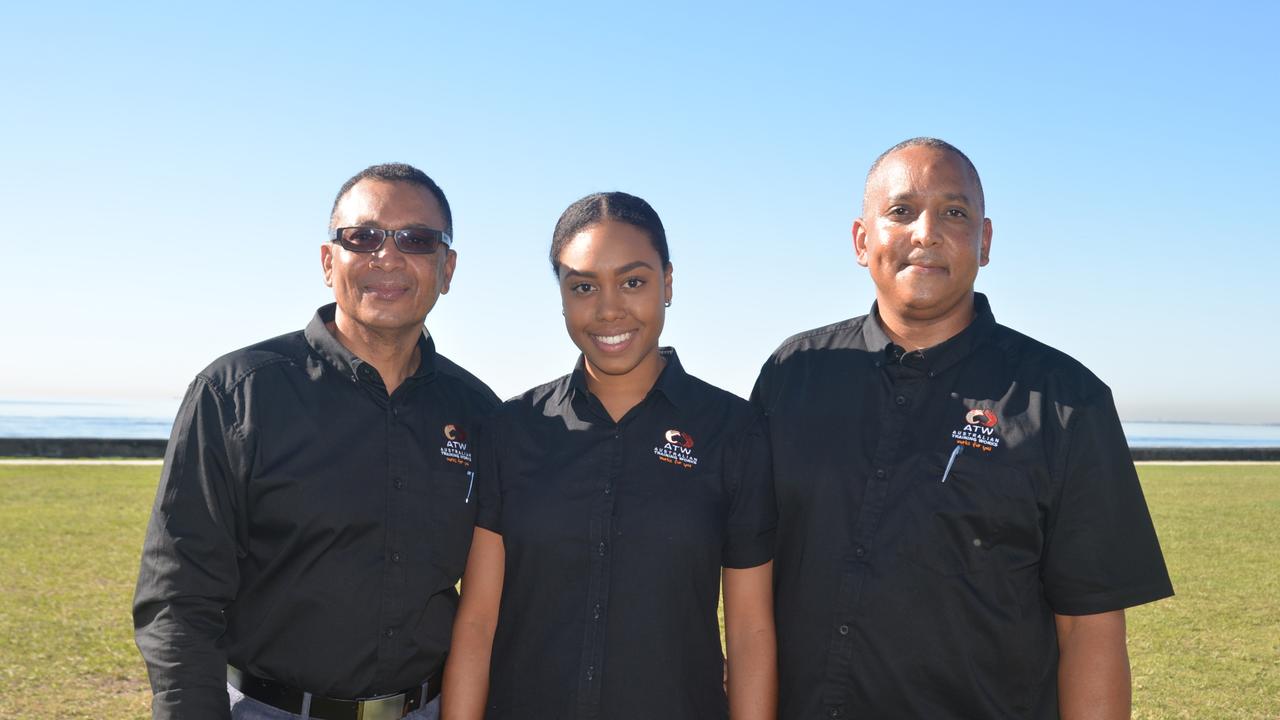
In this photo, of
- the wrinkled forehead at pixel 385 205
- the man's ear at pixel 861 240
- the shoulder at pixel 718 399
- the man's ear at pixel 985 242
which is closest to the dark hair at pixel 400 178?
the wrinkled forehead at pixel 385 205

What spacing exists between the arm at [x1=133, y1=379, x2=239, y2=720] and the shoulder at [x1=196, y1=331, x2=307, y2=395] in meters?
0.09

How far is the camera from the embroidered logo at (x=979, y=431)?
325 cm

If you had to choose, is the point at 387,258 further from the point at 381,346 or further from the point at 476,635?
the point at 476,635

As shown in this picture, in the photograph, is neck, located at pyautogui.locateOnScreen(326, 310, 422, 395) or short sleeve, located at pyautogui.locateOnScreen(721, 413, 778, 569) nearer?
short sleeve, located at pyautogui.locateOnScreen(721, 413, 778, 569)

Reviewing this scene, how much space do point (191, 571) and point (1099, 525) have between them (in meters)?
3.06

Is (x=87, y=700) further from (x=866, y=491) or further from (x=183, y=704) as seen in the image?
(x=866, y=491)

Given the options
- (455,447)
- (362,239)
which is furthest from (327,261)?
(455,447)

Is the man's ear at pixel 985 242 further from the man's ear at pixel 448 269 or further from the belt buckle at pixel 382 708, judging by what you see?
the belt buckle at pixel 382 708

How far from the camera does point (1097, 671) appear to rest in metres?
3.20

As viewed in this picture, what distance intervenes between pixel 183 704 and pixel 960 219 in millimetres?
3152

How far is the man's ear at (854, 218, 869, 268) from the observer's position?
12.1 feet

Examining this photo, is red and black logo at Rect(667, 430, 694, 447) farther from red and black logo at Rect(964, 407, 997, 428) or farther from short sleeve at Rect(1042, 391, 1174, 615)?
short sleeve at Rect(1042, 391, 1174, 615)

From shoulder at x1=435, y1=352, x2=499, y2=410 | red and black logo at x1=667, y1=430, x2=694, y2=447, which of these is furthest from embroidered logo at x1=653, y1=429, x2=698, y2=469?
shoulder at x1=435, y1=352, x2=499, y2=410

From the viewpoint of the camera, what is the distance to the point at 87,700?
7.00 metres
